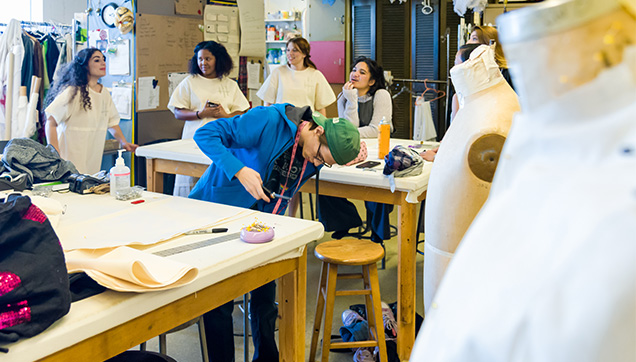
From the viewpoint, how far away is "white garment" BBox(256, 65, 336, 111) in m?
4.46

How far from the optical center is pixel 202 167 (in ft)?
10.6

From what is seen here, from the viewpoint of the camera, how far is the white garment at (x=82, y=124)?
13.0 ft

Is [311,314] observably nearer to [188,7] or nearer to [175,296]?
[175,296]

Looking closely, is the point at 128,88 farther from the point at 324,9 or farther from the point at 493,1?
the point at 493,1

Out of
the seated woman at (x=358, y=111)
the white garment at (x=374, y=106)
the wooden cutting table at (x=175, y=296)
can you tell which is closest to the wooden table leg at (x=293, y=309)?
the wooden cutting table at (x=175, y=296)

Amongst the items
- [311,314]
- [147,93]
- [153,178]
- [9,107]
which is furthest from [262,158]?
[9,107]

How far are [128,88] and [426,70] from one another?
3.35 metres

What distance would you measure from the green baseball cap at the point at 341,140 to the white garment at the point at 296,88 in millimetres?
2260

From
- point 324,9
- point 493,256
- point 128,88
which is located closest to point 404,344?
point 493,256

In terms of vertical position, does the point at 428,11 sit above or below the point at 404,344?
above

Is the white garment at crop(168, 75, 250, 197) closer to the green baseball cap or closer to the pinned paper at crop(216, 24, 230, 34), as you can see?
the pinned paper at crop(216, 24, 230, 34)

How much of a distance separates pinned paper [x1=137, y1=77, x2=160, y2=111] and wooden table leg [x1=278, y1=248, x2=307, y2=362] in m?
3.29

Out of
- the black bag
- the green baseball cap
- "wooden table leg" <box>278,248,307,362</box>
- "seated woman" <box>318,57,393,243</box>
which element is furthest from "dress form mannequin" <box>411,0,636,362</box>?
"seated woman" <box>318,57,393,243</box>

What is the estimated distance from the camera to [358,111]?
4324mm
